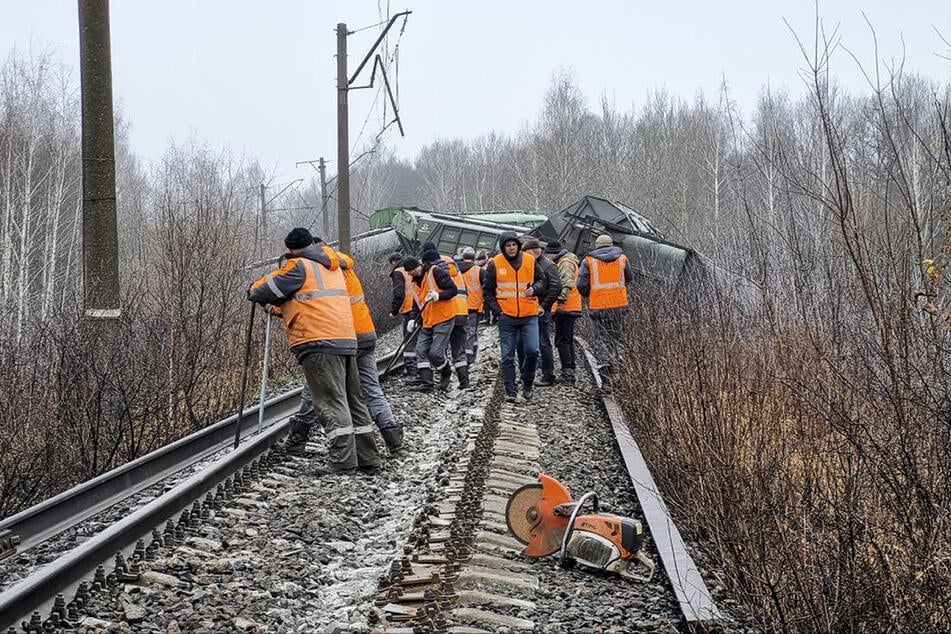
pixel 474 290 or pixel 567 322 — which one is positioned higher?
pixel 474 290

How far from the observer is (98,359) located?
7766 mm

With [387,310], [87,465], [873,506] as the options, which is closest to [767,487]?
[873,506]

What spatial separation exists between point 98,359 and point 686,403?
4.87 meters

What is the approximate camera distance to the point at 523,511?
530 cm

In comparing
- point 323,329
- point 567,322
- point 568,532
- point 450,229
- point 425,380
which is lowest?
point 568,532

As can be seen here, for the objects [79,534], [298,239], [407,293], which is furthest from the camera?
[407,293]

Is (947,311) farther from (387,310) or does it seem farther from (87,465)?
(387,310)

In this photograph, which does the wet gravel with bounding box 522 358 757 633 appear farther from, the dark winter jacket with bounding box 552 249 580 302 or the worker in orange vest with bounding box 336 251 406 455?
the dark winter jacket with bounding box 552 249 580 302

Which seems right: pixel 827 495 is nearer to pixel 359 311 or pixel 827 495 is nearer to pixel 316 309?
pixel 316 309

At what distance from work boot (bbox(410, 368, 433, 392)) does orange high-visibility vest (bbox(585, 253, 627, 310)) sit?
233 centimetres

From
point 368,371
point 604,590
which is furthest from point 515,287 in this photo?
point 604,590

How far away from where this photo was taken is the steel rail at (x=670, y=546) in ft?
13.1

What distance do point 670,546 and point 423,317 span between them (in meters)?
7.25

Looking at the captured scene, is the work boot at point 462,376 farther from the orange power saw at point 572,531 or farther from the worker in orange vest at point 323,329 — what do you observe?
the orange power saw at point 572,531
